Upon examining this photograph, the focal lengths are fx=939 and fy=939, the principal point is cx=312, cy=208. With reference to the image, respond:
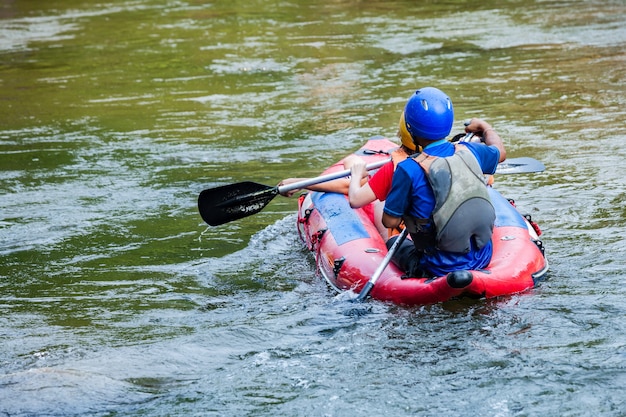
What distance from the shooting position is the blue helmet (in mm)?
4477

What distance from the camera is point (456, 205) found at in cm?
453

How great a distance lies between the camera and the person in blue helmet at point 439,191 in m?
4.50

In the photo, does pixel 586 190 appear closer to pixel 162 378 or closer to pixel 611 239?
pixel 611 239

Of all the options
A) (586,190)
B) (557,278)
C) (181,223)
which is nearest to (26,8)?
(181,223)

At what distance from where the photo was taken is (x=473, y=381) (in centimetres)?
391

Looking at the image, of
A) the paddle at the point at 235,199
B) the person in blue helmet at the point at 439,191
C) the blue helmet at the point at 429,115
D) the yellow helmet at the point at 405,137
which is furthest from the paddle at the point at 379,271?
the paddle at the point at 235,199

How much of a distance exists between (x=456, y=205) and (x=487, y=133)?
2.73ft

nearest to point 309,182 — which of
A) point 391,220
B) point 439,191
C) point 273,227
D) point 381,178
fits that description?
point 381,178

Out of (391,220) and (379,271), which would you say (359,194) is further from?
(379,271)

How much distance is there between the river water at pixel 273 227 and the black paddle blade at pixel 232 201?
33 centimetres

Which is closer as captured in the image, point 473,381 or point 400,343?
point 473,381

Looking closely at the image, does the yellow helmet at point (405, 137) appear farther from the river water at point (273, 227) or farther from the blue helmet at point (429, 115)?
the river water at point (273, 227)

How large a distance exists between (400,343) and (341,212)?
1577mm

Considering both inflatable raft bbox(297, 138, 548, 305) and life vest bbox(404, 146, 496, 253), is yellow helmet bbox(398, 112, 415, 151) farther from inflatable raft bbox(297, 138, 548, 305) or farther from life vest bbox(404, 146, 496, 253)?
inflatable raft bbox(297, 138, 548, 305)
